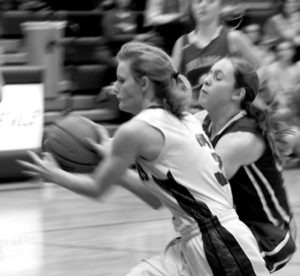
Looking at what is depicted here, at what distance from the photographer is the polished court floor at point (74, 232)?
4992 mm

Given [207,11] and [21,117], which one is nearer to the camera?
[207,11]

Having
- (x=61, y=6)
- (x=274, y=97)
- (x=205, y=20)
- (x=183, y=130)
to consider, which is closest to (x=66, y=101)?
(x=61, y=6)

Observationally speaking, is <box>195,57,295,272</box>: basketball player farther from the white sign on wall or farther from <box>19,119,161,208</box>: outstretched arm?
the white sign on wall

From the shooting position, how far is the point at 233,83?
3.41m

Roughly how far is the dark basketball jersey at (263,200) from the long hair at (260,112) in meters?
0.03

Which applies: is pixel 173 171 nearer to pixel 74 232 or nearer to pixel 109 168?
pixel 109 168

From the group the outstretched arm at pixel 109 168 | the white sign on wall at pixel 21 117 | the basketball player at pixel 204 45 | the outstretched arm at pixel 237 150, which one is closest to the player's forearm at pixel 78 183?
the outstretched arm at pixel 109 168

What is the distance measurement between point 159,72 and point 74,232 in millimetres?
3251

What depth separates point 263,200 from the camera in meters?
3.36

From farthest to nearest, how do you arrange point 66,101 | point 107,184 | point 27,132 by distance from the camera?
point 66,101 < point 27,132 < point 107,184

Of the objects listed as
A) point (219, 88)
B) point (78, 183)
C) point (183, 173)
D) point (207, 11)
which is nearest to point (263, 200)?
point (219, 88)

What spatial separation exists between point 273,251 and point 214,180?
0.64m

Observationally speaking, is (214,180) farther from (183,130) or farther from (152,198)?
(152,198)

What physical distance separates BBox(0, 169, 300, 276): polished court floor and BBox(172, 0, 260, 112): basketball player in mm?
1001
